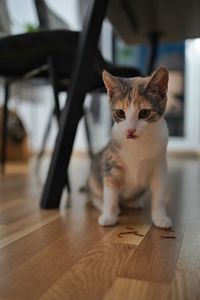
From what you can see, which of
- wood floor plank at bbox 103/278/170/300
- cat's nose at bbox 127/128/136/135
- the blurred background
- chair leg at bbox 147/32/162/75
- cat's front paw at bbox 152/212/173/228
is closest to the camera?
wood floor plank at bbox 103/278/170/300

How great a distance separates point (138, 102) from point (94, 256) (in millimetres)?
355

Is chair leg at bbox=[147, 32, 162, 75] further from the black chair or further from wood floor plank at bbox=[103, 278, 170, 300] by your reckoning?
wood floor plank at bbox=[103, 278, 170, 300]

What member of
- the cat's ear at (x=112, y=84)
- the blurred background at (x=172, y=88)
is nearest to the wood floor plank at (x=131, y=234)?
the cat's ear at (x=112, y=84)

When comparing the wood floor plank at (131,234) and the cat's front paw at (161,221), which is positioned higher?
the cat's front paw at (161,221)

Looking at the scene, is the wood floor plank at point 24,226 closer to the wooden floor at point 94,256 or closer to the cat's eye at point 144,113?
the wooden floor at point 94,256

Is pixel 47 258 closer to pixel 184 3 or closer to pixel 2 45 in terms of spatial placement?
pixel 2 45

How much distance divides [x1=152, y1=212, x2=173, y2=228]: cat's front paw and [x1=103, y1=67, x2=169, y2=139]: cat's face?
0.25m

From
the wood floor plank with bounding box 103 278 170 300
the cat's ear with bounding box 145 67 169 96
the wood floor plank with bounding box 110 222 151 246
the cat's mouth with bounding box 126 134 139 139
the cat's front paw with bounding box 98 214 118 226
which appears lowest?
the wood floor plank with bounding box 103 278 170 300

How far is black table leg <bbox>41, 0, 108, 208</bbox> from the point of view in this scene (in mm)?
1152

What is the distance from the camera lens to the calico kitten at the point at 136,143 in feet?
2.72

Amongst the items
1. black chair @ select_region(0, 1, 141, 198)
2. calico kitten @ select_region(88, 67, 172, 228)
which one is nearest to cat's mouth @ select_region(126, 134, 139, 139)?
calico kitten @ select_region(88, 67, 172, 228)

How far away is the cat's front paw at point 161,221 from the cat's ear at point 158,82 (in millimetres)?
324

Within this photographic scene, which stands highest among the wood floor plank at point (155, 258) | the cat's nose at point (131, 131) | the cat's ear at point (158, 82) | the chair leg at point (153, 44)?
the chair leg at point (153, 44)

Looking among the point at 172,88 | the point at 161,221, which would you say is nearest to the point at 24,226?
the point at 161,221
